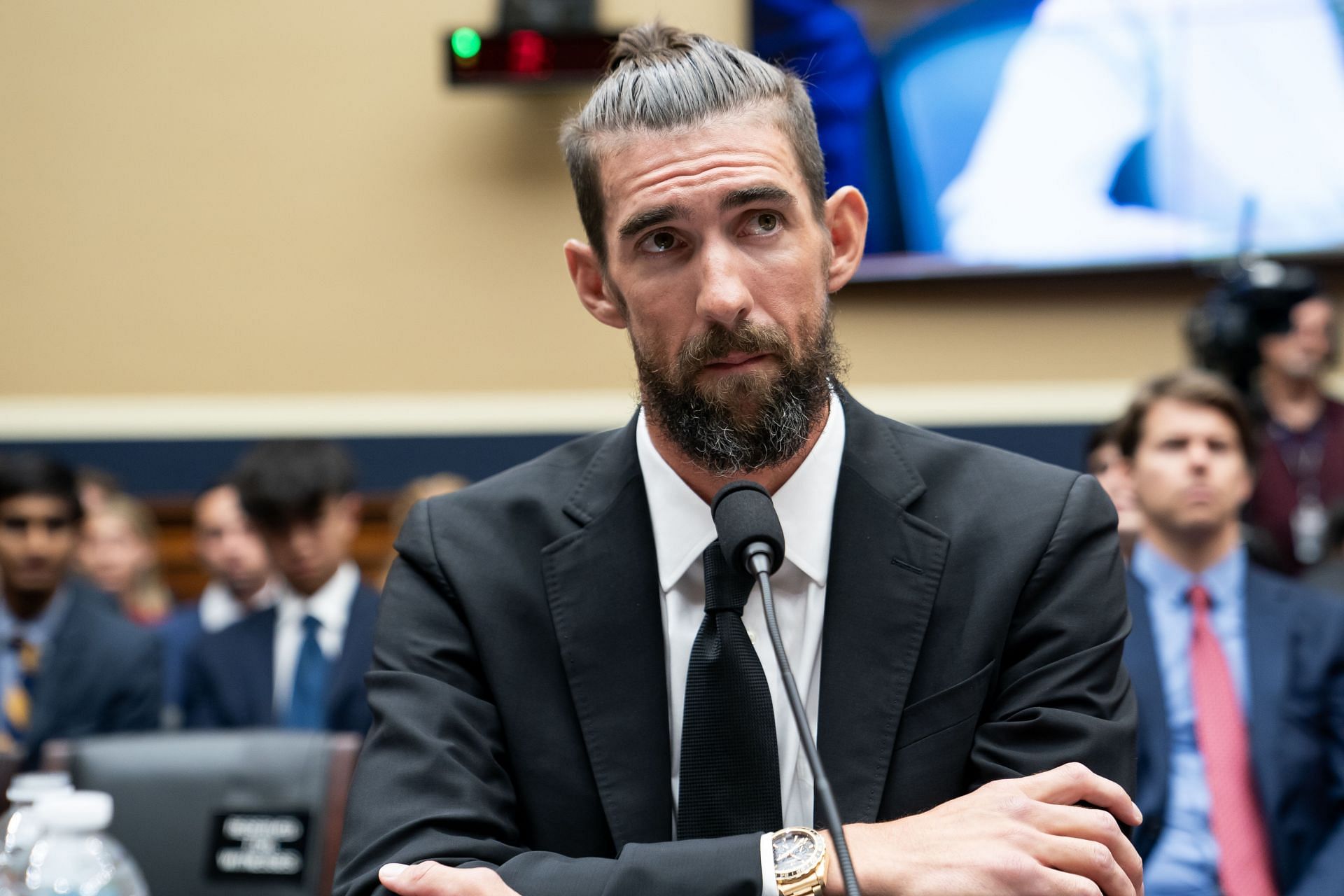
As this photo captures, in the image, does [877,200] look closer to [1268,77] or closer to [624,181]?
[1268,77]

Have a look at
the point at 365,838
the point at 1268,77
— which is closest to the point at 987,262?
the point at 1268,77

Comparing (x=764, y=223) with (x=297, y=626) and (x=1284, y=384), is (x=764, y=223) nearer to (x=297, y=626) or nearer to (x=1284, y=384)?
(x=297, y=626)

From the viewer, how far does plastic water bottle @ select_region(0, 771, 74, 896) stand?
5.09 feet

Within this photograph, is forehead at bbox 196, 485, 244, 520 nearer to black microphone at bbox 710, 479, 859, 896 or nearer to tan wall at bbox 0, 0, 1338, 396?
tan wall at bbox 0, 0, 1338, 396

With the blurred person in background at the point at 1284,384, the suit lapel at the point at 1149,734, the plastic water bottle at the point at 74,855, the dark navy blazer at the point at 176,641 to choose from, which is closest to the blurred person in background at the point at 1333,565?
the blurred person in background at the point at 1284,384

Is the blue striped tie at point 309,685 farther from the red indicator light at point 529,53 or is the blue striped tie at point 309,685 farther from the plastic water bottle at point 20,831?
the red indicator light at point 529,53

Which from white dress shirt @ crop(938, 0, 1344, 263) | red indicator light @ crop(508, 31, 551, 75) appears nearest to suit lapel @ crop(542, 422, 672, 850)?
red indicator light @ crop(508, 31, 551, 75)

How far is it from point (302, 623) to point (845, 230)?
2.32 metres

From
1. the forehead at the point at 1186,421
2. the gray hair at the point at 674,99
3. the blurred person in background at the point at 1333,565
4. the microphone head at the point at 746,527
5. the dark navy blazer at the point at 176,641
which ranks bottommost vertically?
the dark navy blazer at the point at 176,641

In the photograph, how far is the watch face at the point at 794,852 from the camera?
1.32 meters

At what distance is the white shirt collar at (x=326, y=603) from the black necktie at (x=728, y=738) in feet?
7.26

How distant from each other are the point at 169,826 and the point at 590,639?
2.95 ft

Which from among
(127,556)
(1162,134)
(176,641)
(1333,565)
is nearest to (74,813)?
(1333,565)

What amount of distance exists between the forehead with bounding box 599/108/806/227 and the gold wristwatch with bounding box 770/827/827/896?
614mm
